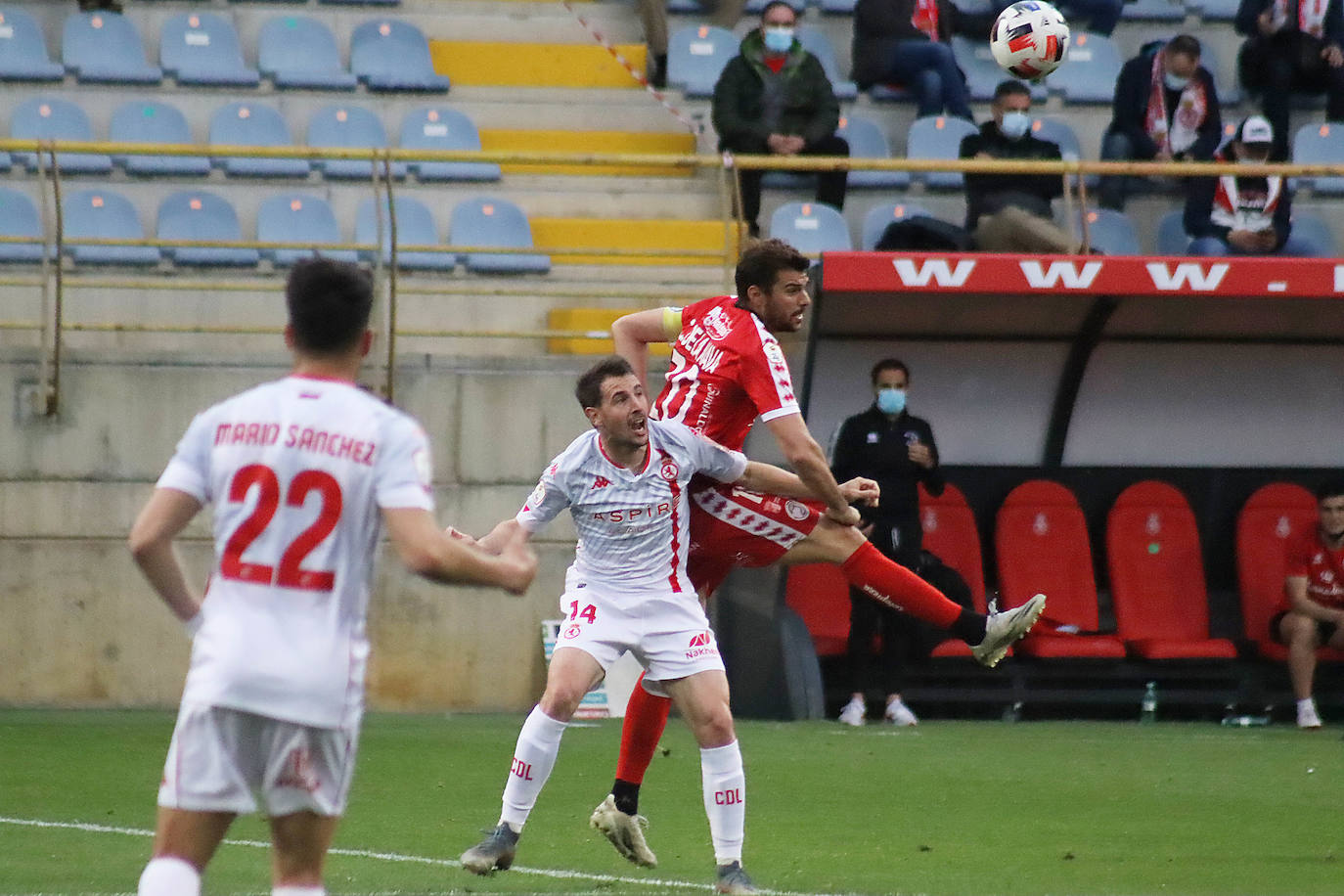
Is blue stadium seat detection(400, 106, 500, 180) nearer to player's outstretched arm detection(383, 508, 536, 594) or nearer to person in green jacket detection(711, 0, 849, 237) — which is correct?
person in green jacket detection(711, 0, 849, 237)

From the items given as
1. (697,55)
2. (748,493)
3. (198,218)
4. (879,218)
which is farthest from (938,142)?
(748,493)

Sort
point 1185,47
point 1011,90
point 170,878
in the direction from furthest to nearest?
1. point 1185,47
2. point 1011,90
3. point 170,878

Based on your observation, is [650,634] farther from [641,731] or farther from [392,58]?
[392,58]

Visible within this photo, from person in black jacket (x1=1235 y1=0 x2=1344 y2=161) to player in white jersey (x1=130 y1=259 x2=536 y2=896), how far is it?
13019mm

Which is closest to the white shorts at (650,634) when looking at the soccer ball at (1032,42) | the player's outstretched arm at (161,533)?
the player's outstretched arm at (161,533)

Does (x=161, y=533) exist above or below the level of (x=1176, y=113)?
below

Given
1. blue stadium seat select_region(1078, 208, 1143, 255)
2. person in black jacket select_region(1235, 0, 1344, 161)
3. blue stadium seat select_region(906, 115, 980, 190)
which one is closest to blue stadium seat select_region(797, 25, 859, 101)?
blue stadium seat select_region(906, 115, 980, 190)

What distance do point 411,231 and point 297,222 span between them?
0.83m

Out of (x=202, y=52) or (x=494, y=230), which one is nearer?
(x=494, y=230)

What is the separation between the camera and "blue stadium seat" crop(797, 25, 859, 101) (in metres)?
15.5

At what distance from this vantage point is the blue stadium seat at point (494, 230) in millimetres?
13641

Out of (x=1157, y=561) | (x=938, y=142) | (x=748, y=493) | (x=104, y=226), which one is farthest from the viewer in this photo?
(x=938, y=142)

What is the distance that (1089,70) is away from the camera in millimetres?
16125

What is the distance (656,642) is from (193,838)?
2.96 metres
